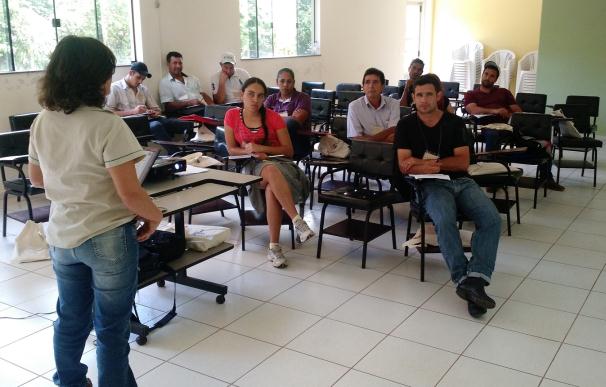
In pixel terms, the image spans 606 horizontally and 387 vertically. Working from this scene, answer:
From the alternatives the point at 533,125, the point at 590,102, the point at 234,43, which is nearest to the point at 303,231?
the point at 533,125

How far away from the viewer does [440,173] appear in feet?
Answer: 12.3

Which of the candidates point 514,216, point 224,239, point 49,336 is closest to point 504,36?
point 514,216

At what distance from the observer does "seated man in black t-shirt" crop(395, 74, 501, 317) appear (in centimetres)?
334

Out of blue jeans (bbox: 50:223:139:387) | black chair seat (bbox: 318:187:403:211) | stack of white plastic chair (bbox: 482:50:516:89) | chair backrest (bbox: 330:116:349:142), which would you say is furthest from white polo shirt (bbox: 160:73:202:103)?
stack of white plastic chair (bbox: 482:50:516:89)

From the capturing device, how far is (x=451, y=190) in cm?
365

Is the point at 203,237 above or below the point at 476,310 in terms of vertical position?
above

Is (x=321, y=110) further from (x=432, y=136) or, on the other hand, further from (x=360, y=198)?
(x=432, y=136)

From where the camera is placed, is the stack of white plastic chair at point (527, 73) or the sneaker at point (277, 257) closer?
the sneaker at point (277, 257)

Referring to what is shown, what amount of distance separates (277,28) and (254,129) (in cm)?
597

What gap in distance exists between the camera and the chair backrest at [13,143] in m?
4.58

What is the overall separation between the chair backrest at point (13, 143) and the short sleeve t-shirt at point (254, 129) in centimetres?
164

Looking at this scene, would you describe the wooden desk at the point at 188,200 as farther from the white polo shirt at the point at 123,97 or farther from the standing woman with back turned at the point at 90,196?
the white polo shirt at the point at 123,97

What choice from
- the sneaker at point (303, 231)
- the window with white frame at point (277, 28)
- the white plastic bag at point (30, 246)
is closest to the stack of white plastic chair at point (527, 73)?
the window with white frame at point (277, 28)

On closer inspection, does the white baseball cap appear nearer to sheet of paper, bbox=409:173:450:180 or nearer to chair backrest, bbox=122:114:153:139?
chair backrest, bbox=122:114:153:139
